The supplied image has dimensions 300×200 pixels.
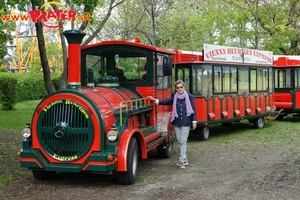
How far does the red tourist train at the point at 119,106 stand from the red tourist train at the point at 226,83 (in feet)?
0.10

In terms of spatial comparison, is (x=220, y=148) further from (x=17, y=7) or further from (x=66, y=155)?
(x=17, y=7)

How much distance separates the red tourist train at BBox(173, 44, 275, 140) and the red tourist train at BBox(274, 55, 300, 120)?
5.52 ft

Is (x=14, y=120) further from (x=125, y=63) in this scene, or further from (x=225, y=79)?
(x=125, y=63)

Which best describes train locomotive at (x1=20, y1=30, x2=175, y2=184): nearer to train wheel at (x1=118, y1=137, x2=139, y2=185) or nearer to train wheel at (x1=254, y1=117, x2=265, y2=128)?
train wheel at (x1=118, y1=137, x2=139, y2=185)

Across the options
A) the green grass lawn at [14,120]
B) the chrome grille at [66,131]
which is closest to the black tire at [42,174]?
the chrome grille at [66,131]

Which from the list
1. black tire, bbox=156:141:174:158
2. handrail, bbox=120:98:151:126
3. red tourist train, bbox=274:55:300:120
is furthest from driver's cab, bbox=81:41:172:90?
red tourist train, bbox=274:55:300:120

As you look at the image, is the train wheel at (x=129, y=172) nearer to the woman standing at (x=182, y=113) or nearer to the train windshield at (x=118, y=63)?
the woman standing at (x=182, y=113)

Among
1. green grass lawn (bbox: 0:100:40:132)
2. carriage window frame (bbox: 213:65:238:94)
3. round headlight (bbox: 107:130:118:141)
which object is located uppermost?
carriage window frame (bbox: 213:65:238:94)

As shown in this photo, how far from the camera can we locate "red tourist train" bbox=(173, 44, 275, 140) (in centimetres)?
1134

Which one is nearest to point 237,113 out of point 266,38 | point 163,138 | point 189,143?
point 189,143

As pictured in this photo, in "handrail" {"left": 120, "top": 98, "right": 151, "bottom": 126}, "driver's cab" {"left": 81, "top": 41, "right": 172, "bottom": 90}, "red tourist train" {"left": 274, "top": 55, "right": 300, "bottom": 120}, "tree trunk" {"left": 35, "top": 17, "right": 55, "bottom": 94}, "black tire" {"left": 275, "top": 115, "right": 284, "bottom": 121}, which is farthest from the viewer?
"black tire" {"left": 275, "top": 115, "right": 284, "bottom": 121}

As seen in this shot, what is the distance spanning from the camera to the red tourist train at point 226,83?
11336 millimetres

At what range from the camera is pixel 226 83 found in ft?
40.3

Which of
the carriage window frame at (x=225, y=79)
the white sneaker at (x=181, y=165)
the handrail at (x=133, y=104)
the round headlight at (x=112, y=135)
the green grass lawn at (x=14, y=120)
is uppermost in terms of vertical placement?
the carriage window frame at (x=225, y=79)
